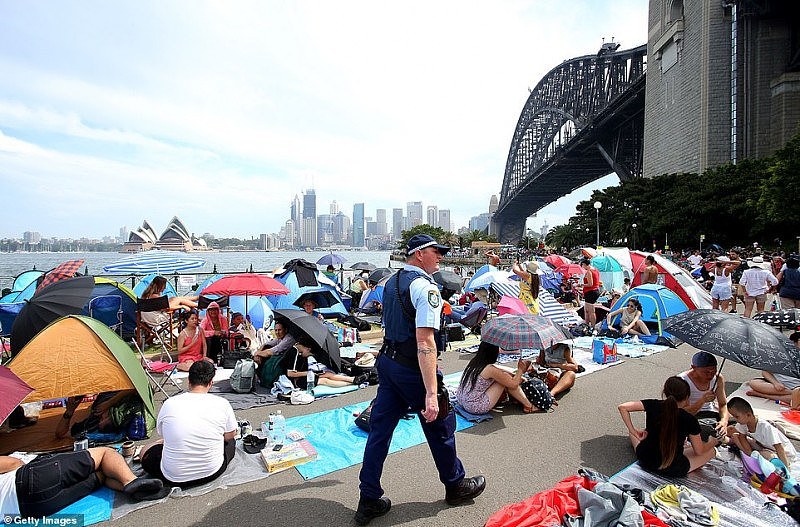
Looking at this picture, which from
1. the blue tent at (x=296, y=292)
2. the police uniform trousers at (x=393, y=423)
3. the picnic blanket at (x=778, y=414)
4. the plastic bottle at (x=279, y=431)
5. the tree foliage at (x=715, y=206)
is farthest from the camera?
the tree foliage at (x=715, y=206)

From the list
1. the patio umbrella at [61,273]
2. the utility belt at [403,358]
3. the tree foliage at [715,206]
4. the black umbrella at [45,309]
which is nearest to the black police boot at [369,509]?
the utility belt at [403,358]

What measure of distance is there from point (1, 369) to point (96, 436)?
1.43m

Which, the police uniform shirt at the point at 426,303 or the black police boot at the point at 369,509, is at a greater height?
the police uniform shirt at the point at 426,303

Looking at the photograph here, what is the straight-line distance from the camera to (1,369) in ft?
10.9

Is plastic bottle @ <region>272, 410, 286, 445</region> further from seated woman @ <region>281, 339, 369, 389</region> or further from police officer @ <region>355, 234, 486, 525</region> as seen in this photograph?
police officer @ <region>355, 234, 486, 525</region>

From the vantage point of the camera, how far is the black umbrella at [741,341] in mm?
3848

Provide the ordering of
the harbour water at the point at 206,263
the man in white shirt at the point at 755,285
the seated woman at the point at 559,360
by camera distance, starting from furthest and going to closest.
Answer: the harbour water at the point at 206,263
the man in white shirt at the point at 755,285
the seated woman at the point at 559,360

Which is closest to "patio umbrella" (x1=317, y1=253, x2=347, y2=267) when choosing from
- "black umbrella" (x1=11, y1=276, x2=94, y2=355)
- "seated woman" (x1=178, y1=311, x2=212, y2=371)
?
"seated woman" (x1=178, y1=311, x2=212, y2=371)

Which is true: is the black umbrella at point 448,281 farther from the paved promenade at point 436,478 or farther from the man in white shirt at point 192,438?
the man in white shirt at point 192,438

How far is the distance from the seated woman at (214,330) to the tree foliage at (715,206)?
87.0ft

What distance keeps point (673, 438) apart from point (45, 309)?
7222 mm

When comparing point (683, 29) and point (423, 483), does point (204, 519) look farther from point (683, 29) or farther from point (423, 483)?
point (683, 29)

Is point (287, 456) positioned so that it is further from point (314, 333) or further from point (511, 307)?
point (511, 307)

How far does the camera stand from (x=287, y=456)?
3980mm
